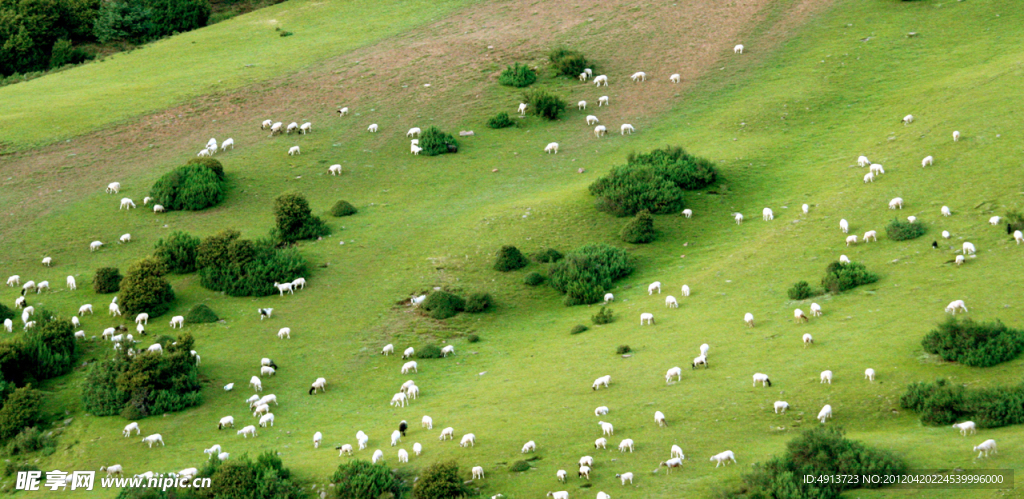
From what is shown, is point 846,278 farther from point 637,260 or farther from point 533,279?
point 533,279

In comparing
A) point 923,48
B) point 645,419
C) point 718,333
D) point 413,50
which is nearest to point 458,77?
point 413,50

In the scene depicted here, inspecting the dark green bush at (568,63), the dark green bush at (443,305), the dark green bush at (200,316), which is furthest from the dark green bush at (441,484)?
the dark green bush at (568,63)

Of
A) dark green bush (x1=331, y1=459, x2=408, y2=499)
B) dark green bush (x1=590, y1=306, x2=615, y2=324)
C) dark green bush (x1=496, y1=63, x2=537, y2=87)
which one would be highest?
dark green bush (x1=496, y1=63, x2=537, y2=87)

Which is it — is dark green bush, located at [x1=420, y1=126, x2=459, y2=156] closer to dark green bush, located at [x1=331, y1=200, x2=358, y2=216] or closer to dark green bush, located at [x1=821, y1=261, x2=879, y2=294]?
dark green bush, located at [x1=331, y1=200, x2=358, y2=216]

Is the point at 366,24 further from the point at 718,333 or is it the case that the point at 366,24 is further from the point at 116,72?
the point at 718,333

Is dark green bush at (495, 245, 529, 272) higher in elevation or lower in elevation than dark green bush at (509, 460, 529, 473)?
lower

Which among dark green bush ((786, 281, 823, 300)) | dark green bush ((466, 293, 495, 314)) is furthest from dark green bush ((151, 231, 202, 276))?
dark green bush ((786, 281, 823, 300))
